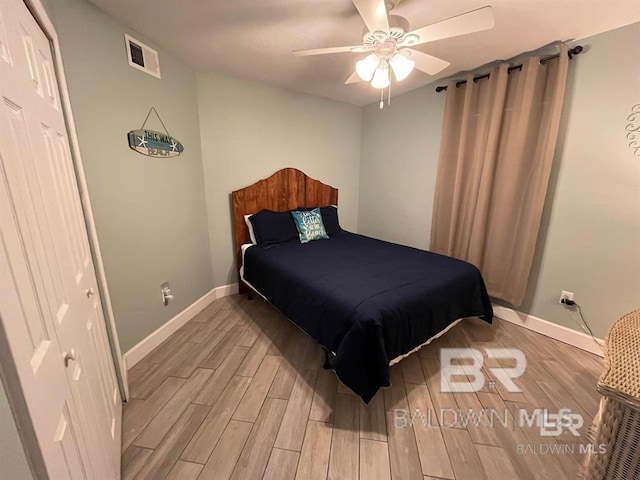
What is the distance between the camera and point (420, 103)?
2.95 meters

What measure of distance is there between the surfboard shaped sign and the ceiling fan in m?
1.27

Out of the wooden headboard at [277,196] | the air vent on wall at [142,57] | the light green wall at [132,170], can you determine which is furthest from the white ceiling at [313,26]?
the wooden headboard at [277,196]

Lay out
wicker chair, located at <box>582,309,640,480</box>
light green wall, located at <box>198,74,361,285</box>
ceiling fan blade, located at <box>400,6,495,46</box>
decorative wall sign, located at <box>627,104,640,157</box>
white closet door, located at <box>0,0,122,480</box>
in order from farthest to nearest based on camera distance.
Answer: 1. light green wall, located at <box>198,74,361,285</box>
2. decorative wall sign, located at <box>627,104,640,157</box>
3. ceiling fan blade, located at <box>400,6,495,46</box>
4. wicker chair, located at <box>582,309,640,480</box>
5. white closet door, located at <box>0,0,122,480</box>

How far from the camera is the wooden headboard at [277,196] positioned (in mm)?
2910

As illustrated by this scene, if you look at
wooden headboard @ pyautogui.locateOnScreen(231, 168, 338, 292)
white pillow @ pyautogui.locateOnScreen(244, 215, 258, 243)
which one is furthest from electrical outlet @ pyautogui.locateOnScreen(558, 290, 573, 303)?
white pillow @ pyautogui.locateOnScreen(244, 215, 258, 243)

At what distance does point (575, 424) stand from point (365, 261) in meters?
1.56

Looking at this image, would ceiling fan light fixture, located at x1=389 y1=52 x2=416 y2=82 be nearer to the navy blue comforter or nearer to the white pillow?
the navy blue comforter

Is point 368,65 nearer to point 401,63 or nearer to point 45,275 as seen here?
point 401,63

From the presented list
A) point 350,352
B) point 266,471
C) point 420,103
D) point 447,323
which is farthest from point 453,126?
point 266,471

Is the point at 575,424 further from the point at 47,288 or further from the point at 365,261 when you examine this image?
the point at 47,288

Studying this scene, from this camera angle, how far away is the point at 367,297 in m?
1.60

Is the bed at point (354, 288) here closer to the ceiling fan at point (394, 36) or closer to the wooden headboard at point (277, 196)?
the wooden headboard at point (277, 196)

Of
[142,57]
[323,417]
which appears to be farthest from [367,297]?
[142,57]

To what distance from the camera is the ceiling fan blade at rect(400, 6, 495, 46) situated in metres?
1.17
